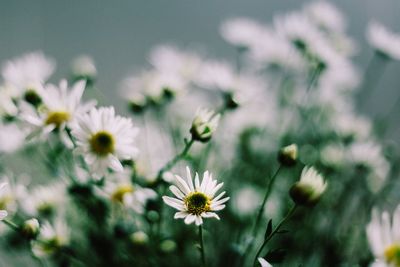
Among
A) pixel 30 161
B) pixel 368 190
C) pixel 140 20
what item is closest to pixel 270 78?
pixel 368 190

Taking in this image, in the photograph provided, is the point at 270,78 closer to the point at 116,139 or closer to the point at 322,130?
the point at 322,130

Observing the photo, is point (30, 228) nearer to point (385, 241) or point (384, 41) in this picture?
point (385, 241)

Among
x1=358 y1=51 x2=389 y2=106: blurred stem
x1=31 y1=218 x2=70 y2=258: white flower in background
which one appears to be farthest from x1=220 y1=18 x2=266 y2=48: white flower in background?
x1=31 y1=218 x2=70 y2=258: white flower in background

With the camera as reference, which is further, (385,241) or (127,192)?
(127,192)

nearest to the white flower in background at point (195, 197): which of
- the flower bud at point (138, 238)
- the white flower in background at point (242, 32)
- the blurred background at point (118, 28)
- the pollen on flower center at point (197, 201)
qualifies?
the pollen on flower center at point (197, 201)

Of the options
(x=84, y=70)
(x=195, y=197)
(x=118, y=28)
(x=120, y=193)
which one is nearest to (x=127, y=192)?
(x=120, y=193)

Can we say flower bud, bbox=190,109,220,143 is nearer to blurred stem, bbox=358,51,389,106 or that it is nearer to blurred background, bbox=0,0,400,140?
blurred stem, bbox=358,51,389,106
